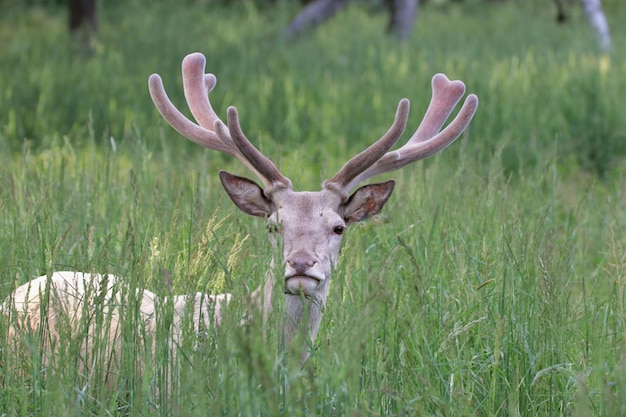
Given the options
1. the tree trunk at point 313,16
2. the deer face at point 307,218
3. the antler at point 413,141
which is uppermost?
the tree trunk at point 313,16

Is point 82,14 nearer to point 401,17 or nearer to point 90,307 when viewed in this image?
point 401,17

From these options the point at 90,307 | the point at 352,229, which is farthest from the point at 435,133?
the point at 90,307

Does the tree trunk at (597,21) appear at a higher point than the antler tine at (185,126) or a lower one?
higher

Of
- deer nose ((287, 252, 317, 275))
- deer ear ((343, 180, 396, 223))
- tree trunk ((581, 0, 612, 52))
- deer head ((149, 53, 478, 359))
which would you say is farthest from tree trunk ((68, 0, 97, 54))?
deer nose ((287, 252, 317, 275))

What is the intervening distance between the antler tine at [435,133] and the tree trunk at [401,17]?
10121 millimetres

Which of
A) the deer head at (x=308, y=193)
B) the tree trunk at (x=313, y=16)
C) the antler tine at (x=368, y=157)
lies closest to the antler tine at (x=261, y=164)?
the deer head at (x=308, y=193)

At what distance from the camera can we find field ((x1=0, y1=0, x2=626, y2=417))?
110 inches

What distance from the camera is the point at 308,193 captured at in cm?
335

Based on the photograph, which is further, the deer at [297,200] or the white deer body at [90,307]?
the deer at [297,200]

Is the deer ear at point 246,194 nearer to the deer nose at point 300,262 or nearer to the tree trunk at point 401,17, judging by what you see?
the deer nose at point 300,262

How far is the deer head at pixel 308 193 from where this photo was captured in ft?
10.2

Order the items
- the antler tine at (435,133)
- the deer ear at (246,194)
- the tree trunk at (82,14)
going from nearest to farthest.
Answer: the deer ear at (246,194) → the antler tine at (435,133) → the tree trunk at (82,14)

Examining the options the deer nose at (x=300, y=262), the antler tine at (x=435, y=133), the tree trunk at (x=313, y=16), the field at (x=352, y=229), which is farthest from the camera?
the tree trunk at (x=313, y=16)

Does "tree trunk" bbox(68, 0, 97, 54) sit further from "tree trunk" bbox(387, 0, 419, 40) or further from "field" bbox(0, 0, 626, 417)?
"tree trunk" bbox(387, 0, 419, 40)
